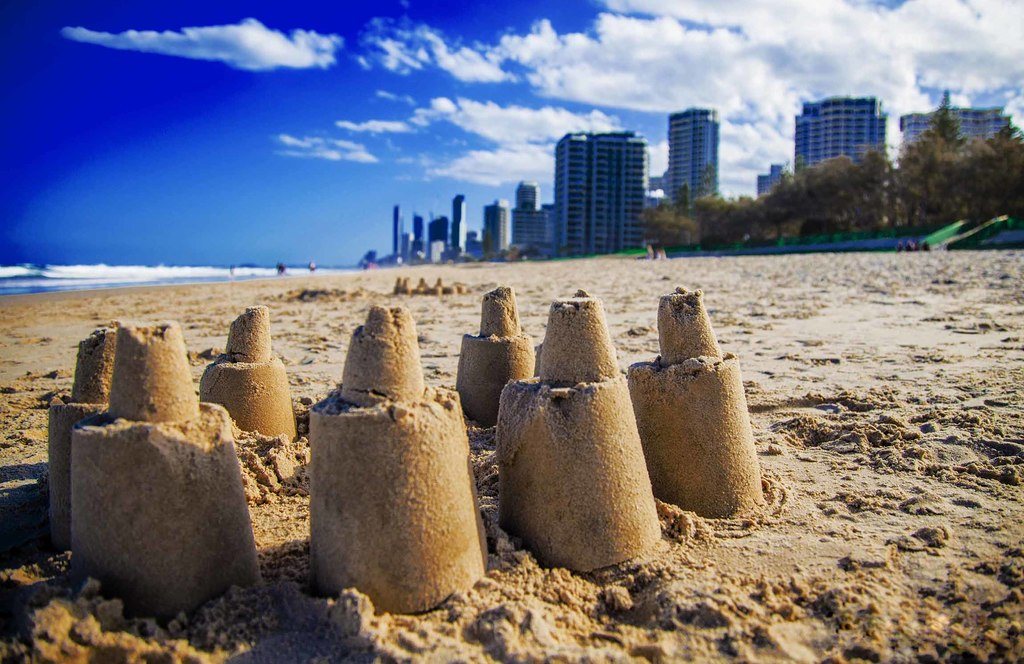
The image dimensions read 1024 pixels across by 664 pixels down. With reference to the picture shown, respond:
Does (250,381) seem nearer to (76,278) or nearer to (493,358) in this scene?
(493,358)

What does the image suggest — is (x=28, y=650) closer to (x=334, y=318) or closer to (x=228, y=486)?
(x=228, y=486)

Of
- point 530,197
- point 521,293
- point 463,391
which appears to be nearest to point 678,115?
point 530,197

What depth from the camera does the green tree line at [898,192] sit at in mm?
40281

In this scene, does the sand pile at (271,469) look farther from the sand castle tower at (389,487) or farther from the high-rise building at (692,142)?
the high-rise building at (692,142)

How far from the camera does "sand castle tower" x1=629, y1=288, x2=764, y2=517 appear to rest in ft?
9.46

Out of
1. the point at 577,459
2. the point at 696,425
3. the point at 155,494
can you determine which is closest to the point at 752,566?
the point at 696,425

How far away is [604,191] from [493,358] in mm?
96707

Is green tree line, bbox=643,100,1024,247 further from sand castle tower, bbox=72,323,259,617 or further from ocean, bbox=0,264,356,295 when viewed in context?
sand castle tower, bbox=72,323,259,617

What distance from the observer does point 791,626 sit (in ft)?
6.82

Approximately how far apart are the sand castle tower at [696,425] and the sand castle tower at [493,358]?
1323 millimetres

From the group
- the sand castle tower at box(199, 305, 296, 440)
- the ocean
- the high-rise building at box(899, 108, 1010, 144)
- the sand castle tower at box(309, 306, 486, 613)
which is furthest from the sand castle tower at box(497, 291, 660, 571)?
the high-rise building at box(899, 108, 1010, 144)

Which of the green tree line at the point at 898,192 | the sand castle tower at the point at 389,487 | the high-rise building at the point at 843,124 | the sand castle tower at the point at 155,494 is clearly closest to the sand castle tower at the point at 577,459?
the sand castle tower at the point at 389,487

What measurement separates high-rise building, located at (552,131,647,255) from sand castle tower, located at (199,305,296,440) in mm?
94384

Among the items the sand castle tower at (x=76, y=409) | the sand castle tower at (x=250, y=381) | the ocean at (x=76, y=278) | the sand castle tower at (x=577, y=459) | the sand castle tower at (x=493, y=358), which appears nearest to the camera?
the sand castle tower at (x=577, y=459)
